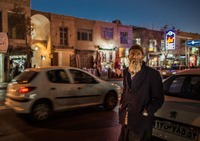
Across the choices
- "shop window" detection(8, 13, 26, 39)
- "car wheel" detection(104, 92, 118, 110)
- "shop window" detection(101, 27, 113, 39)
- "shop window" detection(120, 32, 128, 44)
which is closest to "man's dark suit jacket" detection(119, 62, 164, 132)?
"car wheel" detection(104, 92, 118, 110)

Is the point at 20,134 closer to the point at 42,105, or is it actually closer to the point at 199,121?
the point at 42,105

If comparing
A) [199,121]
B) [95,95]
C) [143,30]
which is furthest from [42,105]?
[143,30]

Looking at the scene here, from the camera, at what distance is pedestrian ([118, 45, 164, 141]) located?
3.31m

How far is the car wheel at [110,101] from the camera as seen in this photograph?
31.9ft

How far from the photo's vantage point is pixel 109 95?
9.84 metres

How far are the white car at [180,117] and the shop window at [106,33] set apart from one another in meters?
29.6

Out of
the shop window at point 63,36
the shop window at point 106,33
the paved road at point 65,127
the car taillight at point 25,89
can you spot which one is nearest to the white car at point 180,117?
the paved road at point 65,127

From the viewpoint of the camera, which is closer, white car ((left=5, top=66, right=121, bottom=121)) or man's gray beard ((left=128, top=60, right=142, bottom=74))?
man's gray beard ((left=128, top=60, right=142, bottom=74))

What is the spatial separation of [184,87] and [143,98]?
172 cm

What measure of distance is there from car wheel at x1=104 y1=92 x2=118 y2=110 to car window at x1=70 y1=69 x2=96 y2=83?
85cm

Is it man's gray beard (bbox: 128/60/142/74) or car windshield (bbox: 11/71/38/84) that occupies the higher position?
man's gray beard (bbox: 128/60/142/74)

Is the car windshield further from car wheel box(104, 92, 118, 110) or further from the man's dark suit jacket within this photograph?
the man's dark suit jacket

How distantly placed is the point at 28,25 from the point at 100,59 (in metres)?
9.88

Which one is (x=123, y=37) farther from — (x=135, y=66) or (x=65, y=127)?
(x=135, y=66)
